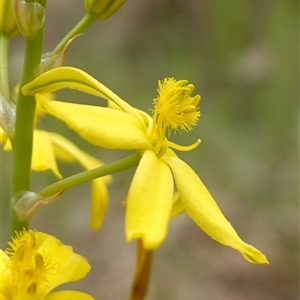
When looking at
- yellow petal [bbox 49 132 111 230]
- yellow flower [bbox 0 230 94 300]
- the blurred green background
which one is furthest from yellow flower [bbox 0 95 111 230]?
the blurred green background

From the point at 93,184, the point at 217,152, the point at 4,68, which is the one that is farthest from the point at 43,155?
the point at 217,152

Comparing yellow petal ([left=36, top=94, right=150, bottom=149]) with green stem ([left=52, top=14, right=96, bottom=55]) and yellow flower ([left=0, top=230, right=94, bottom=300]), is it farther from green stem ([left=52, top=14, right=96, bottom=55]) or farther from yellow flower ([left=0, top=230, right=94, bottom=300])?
yellow flower ([left=0, top=230, right=94, bottom=300])

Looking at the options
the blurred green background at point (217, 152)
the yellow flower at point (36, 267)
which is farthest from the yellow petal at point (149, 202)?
the blurred green background at point (217, 152)

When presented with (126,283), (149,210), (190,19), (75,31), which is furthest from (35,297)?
(190,19)

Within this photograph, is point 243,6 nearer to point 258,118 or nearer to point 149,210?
point 258,118

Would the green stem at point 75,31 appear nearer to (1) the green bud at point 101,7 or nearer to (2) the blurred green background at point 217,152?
(1) the green bud at point 101,7
